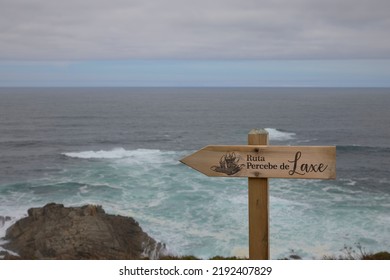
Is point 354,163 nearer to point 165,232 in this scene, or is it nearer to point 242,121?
point 165,232

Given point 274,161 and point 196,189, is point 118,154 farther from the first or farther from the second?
point 274,161

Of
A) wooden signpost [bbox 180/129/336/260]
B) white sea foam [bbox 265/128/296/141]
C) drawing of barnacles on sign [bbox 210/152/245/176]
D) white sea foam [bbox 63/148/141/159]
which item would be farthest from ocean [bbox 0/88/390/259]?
drawing of barnacles on sign [bbox 210/152/245/176]

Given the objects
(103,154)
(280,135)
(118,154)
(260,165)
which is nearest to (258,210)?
(260,165)

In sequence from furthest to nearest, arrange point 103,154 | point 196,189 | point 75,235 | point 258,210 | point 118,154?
point 103,154 < point 118,154 < point 196,189 < point 75,235 < point 258,210

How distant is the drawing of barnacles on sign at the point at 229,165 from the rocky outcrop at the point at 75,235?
383 inches

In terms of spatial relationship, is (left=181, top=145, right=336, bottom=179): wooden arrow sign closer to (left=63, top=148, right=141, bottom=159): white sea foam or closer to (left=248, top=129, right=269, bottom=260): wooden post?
(left=248, top=129, right=269, bottom=260): wooden post

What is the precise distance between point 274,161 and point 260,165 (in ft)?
0.29

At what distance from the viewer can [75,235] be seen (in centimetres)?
1273

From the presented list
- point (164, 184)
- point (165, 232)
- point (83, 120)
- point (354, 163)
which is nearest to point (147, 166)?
point (164, 184)

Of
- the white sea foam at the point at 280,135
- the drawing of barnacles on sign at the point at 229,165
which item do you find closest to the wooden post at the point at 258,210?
the drawing of barnacles on sign at the point at 229,165

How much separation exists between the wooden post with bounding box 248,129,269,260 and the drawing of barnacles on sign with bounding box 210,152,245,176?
124 mm

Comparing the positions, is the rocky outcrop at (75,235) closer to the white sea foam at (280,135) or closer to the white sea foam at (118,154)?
the white sea foam at (118,154)

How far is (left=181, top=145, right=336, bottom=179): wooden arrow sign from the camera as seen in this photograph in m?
2.57

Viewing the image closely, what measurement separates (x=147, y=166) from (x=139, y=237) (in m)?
10.7
